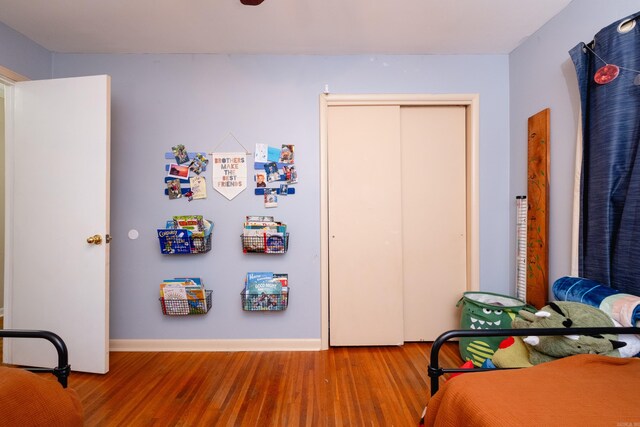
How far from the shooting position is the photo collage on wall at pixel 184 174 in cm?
231

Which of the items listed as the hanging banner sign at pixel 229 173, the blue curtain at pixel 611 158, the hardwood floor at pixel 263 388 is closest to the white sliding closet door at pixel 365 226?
the hardwood floor at pixel 263 388

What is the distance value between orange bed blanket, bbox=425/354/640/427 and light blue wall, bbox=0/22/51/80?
10.9 feet

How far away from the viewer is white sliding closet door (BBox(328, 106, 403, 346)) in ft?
7.62

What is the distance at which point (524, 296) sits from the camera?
7.04ft

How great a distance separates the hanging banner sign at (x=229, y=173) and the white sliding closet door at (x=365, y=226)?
0.72 meters

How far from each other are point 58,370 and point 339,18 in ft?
7.77

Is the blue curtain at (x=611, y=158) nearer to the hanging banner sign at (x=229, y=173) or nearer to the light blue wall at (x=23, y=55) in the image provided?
the hanging banner sign at (x=229, y=173)

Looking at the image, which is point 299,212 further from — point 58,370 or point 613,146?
point 613,146

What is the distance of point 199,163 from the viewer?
2309mm

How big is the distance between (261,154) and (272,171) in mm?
166

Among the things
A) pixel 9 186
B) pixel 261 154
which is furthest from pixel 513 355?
pixel 9 186

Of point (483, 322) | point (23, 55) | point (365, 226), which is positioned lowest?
point (483, 322)

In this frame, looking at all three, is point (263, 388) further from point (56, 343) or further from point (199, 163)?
point (199, 163)

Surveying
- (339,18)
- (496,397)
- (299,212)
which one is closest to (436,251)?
(299,212)
